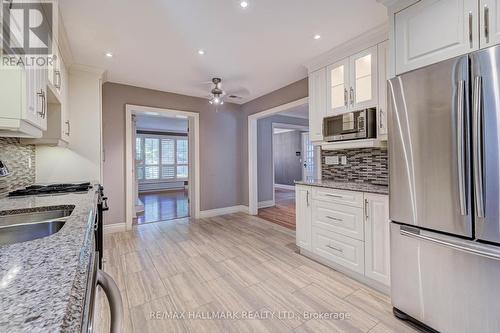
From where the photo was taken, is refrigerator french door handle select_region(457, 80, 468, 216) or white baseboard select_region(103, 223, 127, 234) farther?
white baseboard select_region(103, 223, 127, 234)

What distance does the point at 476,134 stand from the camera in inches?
51.7

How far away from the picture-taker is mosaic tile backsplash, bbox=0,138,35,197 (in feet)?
6.31

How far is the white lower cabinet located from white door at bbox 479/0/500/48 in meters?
1.22

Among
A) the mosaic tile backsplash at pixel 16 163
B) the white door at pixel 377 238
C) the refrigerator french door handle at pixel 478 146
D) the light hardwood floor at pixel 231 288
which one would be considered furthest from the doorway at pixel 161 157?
the refrigerator french door handle at pixel 478 146

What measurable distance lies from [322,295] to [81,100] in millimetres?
3773

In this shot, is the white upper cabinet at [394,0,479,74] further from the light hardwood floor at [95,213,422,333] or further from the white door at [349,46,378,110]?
the light hardwood floor at [95,213,422,333]

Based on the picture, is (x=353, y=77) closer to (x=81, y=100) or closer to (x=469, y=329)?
(x=469, y=329)

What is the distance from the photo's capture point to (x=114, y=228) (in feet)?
12.2

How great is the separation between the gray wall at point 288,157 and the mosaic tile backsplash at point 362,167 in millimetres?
5641

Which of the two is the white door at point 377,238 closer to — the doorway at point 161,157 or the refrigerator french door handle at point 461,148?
the refrigerator french door handle at point 461,148

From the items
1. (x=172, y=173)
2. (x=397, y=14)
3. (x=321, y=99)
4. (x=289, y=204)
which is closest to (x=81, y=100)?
(x=321, y=99)

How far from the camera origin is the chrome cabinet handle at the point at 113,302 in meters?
0.60

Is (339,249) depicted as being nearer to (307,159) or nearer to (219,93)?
(219,93)

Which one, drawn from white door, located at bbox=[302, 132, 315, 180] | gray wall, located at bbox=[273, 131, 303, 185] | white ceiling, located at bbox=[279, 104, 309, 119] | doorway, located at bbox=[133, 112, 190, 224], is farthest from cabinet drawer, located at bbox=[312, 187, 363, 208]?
gray wall, located at bbox=[273, 131, 303, 185]
